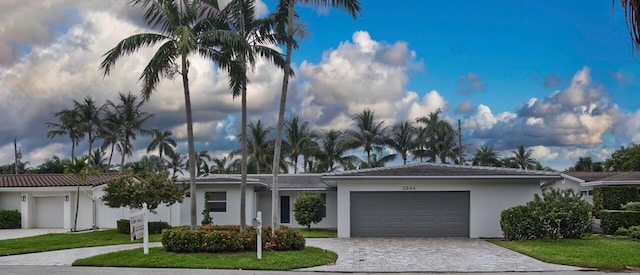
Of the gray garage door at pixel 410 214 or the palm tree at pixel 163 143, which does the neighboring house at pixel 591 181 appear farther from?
the palm tree at pixel 163 143

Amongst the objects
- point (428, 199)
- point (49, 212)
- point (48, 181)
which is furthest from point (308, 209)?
point (48, 181)

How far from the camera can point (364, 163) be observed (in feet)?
139

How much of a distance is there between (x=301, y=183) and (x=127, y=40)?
15.6 meters

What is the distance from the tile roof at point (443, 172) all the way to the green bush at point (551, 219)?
1.94 metres

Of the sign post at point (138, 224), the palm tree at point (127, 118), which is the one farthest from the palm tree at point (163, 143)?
the sign post at point (138, 224)

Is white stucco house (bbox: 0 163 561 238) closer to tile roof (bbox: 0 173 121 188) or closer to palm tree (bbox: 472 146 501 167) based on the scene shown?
tile roof (bbox: 0 173 121 188)

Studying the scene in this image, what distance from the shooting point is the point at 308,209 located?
83.5ft

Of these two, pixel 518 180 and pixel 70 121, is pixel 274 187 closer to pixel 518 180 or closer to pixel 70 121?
pixel 518 180

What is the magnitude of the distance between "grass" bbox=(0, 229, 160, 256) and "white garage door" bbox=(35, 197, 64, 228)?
7232mm

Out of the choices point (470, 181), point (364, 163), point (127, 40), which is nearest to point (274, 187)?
point (127, 40)

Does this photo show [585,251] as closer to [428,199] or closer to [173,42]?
[428,199]

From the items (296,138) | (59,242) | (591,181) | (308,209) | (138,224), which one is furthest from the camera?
(296,138)

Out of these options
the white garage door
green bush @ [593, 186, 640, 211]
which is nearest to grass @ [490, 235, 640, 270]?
green bush @ [593, 186, 640, 211]

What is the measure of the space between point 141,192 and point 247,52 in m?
9.56
